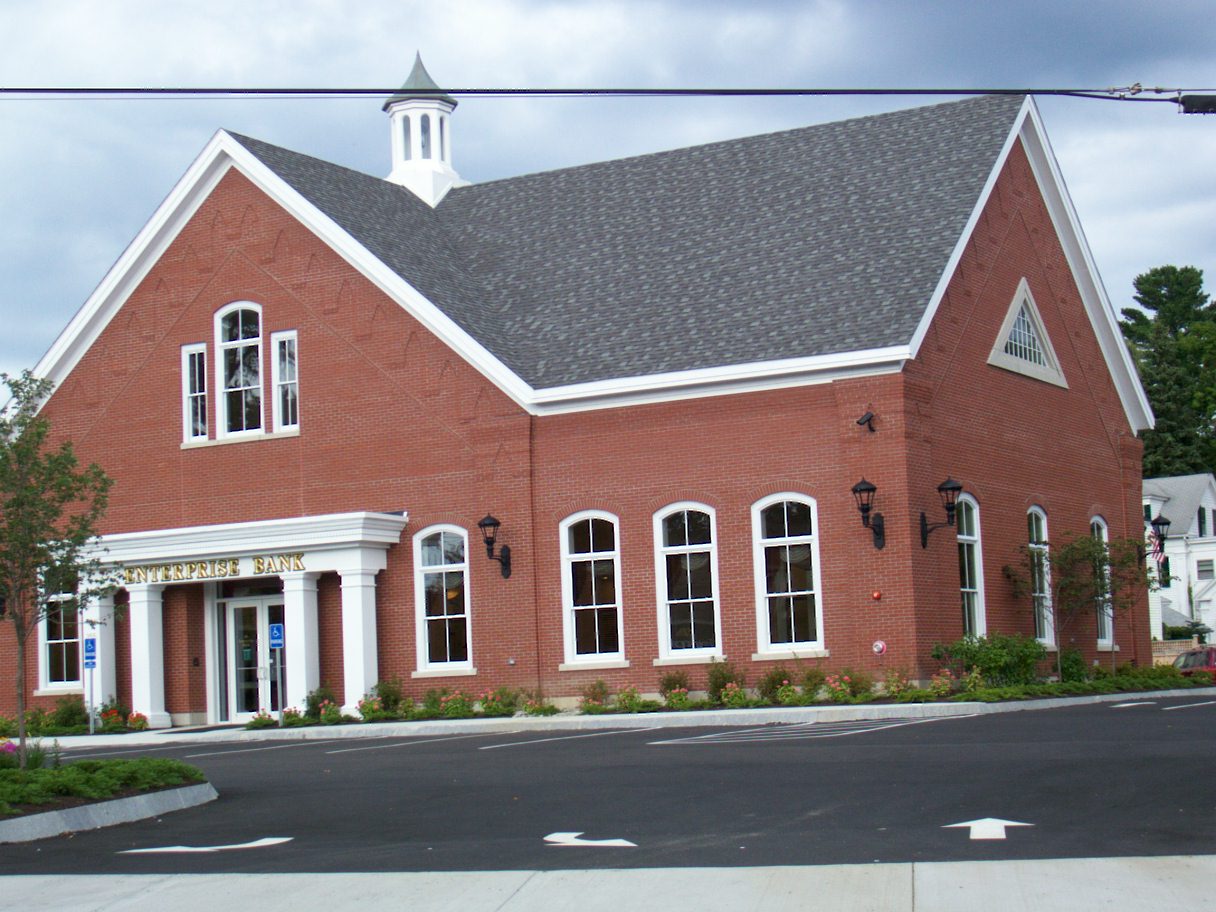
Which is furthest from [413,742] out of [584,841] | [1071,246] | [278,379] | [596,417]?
[1071,246]

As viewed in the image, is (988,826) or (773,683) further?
(773,683)

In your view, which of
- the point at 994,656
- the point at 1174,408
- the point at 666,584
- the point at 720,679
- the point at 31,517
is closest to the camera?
the point at 31,517

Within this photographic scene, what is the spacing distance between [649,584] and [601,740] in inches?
262

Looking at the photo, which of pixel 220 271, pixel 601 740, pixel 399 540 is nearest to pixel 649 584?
pixel 399 540

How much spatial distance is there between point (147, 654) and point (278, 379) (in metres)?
5.67

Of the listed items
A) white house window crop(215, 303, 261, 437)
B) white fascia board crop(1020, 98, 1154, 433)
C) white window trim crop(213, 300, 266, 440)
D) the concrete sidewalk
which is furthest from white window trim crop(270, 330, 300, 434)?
the concrete sidewalk

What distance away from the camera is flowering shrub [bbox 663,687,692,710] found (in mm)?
26516

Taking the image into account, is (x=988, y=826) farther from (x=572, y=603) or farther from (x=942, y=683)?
(x=572, y=603)

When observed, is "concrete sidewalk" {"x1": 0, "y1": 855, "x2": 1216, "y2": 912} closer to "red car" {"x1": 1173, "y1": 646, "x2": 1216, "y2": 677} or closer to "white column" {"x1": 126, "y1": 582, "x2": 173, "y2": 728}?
"white column" {"x1": 126, "y1": 582, "x2": 173, "y2": 728}

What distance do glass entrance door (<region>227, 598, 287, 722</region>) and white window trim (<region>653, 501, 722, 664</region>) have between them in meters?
7.65

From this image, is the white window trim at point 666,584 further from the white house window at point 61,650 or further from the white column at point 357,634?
the white house window at point 61,650

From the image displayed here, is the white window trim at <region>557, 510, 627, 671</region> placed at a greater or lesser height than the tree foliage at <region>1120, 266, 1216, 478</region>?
lesser

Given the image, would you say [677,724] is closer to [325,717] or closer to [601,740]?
[601,740]

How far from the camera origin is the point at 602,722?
25500 millimetres
